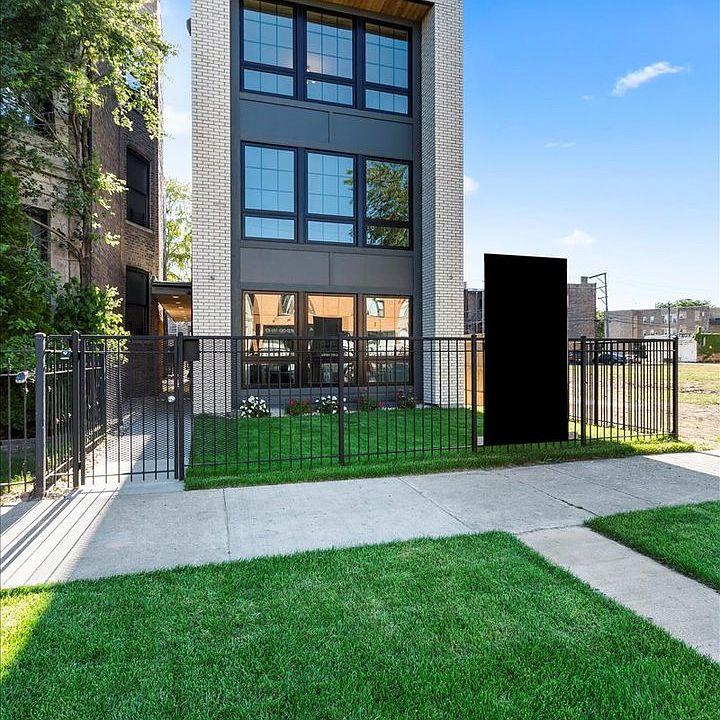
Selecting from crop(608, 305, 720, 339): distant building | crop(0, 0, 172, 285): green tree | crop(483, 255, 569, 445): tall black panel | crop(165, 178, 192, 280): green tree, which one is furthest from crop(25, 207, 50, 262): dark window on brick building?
crop(608, 305, 720, 339): distant building

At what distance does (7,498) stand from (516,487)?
5647 millimetres

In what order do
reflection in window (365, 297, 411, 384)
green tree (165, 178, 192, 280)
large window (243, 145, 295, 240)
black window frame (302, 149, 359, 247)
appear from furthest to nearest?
1. green tree (165, 178, 192, 280)
2. reflection in window (365, 297, 411, 384)
3. black window frame (302, 149, 359, 247)
4. large window (243, 145, 295, 240)

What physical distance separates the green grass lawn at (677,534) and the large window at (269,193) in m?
9.05

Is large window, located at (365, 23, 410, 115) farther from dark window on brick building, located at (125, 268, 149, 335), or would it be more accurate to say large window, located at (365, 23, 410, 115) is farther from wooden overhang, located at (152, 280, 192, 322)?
dark window on brick building, located at (125, 268, 149, 335)

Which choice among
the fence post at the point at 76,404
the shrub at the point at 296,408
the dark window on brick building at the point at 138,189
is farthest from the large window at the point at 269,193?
the fence post at the point at 76,404

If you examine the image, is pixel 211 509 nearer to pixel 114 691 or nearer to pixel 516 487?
pixel 114 691

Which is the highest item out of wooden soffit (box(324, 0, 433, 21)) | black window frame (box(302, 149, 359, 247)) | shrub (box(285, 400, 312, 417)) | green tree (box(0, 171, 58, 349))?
wooden soffit (box(324, 0, 433, 21))

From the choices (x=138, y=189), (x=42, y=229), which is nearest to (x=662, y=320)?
(x=138, y=189)

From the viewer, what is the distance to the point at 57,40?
8.70m

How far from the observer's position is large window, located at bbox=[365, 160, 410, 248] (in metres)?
11.8

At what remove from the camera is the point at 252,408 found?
32.9ft

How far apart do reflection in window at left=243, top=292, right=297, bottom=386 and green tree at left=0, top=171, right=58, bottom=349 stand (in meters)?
3.84

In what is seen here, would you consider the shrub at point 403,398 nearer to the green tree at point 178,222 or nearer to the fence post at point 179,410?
the fence post at point 179,410

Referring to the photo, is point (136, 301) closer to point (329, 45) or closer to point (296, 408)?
point (296, 408)
